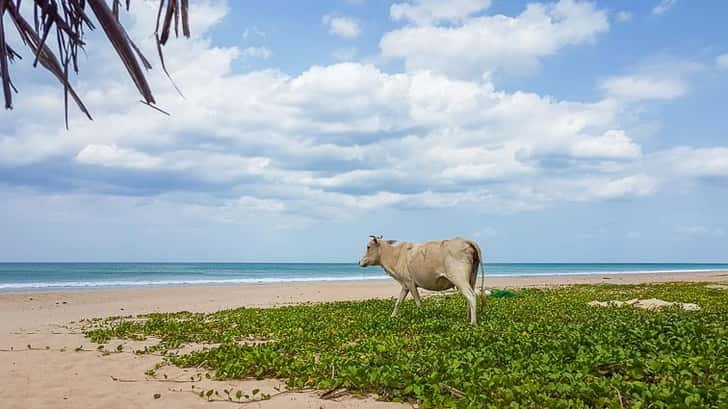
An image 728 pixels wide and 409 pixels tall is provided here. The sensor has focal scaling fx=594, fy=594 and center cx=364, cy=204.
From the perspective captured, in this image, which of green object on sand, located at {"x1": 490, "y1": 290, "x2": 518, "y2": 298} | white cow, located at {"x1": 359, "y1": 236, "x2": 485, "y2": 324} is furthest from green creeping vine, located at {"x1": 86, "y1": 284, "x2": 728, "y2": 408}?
green object on sand, located at {"x1": 490, "y1": 290, "x2": 518, "y2": 298}

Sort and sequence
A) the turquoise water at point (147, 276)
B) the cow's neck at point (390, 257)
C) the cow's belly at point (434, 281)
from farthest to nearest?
1. the turquoise water at point (147, 276)
2. the cow's neck at point (390, 257)
3. the cow's belly at point (434, 281)

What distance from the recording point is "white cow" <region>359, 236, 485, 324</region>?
1505 centimetres

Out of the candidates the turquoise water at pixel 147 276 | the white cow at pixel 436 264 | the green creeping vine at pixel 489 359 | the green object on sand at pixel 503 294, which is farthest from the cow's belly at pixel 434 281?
the turquoise water at pixel 147 276

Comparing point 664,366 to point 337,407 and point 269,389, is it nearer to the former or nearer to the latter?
point 337,407

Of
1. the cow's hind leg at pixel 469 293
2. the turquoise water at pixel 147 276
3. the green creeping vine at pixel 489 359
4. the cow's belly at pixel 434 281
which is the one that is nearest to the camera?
the green creeping vine at pixel 489 359

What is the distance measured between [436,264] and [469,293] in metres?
1.52

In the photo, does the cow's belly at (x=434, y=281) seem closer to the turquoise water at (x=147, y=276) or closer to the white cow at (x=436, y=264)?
the white cow at (x=436, y=264)

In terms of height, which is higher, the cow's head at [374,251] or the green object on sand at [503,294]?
the cow's head at [374,251]

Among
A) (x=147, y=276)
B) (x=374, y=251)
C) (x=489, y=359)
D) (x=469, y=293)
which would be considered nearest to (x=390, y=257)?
(x=374, y=251)

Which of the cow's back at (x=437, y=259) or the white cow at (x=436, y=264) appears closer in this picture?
the white cow at (x=436, y=264)

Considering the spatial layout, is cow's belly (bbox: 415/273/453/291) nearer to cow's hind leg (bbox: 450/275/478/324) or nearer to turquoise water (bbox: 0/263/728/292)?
cow's hind leg (bbox: 450/275/478/324)

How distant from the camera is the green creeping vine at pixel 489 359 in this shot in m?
7.12

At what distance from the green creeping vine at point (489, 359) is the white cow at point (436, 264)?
3.60ft

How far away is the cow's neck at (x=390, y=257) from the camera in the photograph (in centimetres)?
1816
